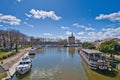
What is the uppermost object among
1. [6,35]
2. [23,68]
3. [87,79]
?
[6,35]

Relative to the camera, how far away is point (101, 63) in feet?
75.3

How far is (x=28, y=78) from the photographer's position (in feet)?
66.5

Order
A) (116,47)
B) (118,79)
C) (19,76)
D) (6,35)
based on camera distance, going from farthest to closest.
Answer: (6,35), (116,47), (19,76), (118,79)

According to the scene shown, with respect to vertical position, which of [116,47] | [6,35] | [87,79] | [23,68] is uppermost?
[6,35]

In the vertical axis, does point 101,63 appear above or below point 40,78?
above

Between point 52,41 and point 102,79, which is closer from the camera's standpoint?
point 102,79

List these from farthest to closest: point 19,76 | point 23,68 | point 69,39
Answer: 1. point 69,39
2. point 23,68
3. point 19,76

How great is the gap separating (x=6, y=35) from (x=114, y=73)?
4736 centimetres

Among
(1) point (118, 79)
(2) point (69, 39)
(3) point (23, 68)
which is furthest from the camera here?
(2) point (69, 39)

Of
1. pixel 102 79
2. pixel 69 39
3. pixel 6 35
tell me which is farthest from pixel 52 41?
pixel 102 79

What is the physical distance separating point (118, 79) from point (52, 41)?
504ft

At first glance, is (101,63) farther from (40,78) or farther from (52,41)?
(52,41)

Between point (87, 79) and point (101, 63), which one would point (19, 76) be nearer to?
point (87, 79)

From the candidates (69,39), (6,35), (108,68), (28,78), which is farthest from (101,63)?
(69,39)
